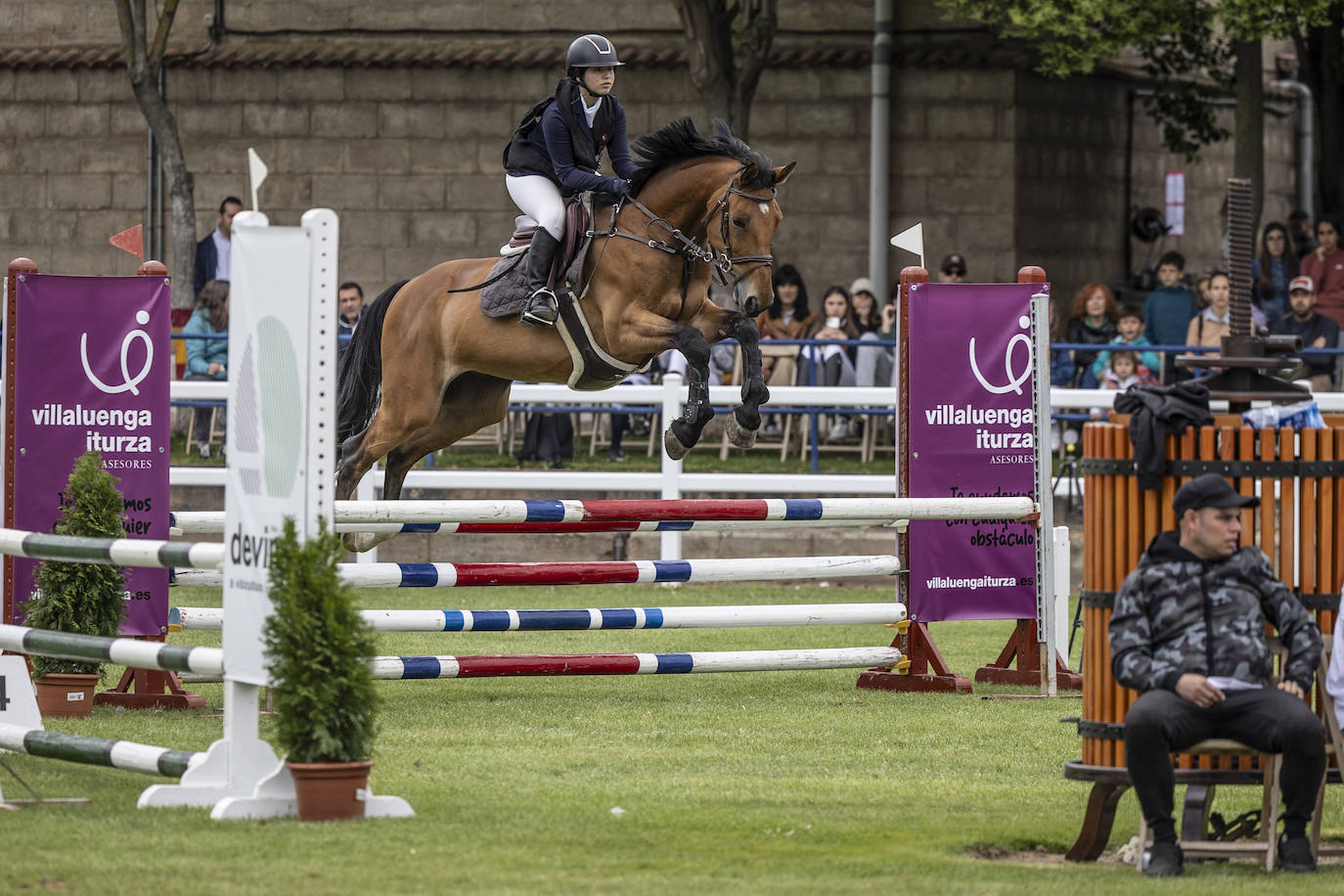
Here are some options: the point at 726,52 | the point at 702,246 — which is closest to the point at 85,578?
the point at 702,246

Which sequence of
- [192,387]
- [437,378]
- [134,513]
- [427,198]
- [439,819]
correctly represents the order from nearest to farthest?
[439,819], [134,513], [437,378], [192,387], [427,198]

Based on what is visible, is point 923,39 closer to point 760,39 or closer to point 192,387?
point 760,39

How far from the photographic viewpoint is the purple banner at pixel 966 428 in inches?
364

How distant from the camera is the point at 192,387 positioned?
13.6 m

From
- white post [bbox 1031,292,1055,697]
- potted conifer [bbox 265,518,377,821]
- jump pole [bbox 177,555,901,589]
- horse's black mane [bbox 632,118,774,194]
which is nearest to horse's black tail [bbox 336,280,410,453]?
jump pole [bbox 177,555,901,589]

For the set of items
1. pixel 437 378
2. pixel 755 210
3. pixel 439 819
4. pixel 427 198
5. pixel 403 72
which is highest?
pixel 403 72

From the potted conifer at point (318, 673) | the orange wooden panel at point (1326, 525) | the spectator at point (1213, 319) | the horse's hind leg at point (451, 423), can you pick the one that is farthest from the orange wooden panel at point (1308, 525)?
the spectator at point (1213, 319)

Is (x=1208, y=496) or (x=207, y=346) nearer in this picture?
(x=1208, y=496)

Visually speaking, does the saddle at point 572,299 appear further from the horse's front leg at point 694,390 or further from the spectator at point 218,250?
the spectator at point 218,250

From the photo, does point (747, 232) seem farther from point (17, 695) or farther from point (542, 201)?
point (17, 695)

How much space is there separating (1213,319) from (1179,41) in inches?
255

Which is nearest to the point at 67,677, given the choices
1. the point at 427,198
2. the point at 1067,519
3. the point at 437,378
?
the point at 437,378

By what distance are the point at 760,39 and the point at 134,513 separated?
10.9 m

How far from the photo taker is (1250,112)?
58.0 ft
